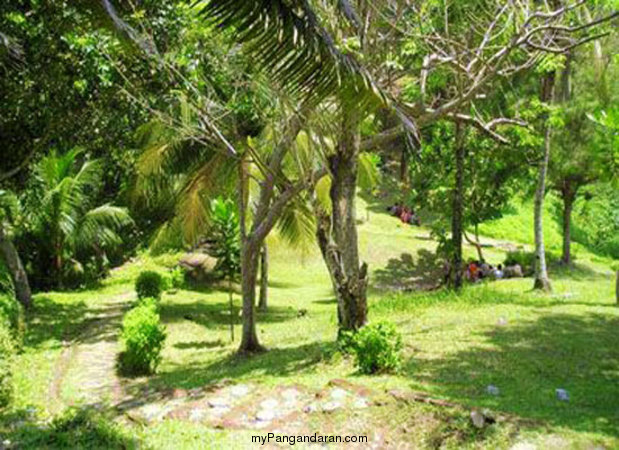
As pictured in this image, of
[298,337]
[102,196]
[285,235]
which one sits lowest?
[298,337]

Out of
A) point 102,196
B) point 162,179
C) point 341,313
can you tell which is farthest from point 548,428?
point 102,196

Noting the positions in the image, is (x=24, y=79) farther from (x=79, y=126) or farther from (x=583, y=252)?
(x=583, y=252)

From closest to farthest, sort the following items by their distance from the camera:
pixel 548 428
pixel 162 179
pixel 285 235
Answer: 1. pixel 548 428
2. pixel 285 235
3. pixel 162 179

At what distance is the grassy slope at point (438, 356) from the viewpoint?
5562 mm

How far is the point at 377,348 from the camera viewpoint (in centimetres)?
718

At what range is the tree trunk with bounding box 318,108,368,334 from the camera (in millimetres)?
8625

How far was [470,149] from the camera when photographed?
61.2ft

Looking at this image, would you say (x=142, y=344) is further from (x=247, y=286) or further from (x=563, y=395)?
(x=563, y=395)

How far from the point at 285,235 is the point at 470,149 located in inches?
284

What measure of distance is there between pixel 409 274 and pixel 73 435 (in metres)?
18.1

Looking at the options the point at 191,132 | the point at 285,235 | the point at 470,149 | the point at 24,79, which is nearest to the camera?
the point at 24,79

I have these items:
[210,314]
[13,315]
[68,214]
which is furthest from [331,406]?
[68,214]


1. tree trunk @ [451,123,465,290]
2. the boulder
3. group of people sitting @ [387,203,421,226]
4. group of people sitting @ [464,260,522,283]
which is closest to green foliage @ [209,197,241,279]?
the boulder

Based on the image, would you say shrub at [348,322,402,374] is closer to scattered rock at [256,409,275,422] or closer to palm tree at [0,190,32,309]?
scattered rock at [256,409,275,422]
